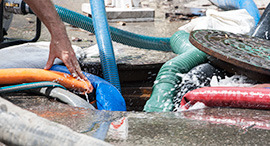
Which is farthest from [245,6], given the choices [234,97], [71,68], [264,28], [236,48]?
[71,68]

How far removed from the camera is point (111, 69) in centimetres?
323

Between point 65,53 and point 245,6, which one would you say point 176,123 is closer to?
point 65,53

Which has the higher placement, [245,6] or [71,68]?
[71,68]

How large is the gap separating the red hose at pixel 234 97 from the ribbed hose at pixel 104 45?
1.10 metres

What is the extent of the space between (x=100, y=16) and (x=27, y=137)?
2667 millimetres

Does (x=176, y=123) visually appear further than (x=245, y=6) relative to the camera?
No

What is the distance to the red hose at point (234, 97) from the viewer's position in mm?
2164

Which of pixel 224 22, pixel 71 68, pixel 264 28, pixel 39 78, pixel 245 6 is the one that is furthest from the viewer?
pixel 245 6

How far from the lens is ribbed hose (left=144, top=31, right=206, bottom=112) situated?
2.82m

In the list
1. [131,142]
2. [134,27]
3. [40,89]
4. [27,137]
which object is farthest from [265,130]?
[134,27]

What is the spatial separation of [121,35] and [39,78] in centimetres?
158

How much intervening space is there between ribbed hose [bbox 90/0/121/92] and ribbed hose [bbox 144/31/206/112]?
1.47 ft

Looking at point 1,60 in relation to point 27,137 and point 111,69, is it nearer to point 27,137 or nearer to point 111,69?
point 111,69

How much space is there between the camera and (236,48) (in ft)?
9.91
